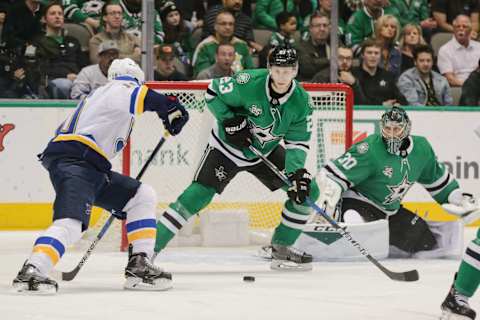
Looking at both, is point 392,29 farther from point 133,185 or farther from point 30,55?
point 133,185

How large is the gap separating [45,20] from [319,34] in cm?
175

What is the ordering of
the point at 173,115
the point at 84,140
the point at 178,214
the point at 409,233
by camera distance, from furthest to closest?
the point at 409,233 < the point at 178,214 < the point at 173,115 < the point at 84,140

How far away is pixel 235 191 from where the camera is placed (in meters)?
6.71

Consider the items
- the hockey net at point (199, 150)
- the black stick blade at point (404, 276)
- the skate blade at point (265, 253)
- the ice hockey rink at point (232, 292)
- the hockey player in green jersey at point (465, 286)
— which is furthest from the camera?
the hockey net at point (199, 150)

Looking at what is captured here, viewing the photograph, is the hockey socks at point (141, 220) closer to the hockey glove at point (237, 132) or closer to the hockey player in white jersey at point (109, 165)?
the hockey player in white jersey at point (109, 165)

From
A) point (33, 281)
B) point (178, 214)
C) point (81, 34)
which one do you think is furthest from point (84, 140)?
point (81, 34)

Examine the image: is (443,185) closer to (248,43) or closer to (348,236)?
(348,236)

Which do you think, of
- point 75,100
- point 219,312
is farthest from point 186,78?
point 219,312

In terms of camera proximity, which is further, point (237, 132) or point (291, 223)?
point (291, 223)

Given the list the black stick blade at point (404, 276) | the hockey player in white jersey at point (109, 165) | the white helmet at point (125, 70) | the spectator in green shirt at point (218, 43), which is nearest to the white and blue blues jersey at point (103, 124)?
the hockey player in white jersey at point (109, 165)

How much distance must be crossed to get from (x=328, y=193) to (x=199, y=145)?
981 millimetres

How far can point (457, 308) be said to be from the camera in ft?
12.7

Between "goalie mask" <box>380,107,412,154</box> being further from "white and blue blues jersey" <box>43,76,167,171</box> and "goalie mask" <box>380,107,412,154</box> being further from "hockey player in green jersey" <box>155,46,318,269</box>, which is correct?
"white and blue blues jersey" <box>43,76,167,171</box>

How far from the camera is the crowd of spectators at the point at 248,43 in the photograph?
7016mm
